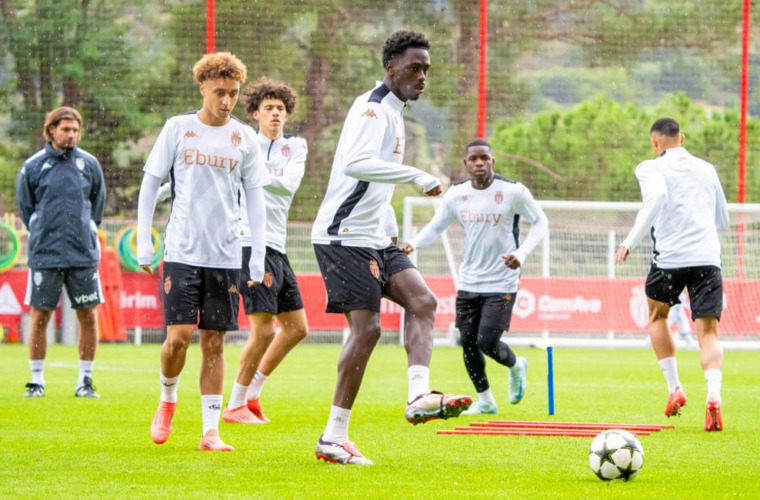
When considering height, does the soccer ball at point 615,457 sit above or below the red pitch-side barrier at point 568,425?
above

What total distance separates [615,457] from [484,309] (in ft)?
10.6

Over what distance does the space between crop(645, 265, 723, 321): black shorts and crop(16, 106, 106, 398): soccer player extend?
14.0ft

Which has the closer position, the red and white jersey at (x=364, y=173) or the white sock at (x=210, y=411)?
the red and white jersey at (x=364, y=173)

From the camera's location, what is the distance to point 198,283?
5.89m

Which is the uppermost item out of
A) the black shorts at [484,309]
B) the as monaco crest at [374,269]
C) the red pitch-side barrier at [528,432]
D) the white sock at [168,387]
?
the as monaco crest at [374,269]

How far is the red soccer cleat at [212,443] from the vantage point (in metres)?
5.91

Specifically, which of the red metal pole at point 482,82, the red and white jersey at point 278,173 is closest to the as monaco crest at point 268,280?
the red and white jersey at point 278,173

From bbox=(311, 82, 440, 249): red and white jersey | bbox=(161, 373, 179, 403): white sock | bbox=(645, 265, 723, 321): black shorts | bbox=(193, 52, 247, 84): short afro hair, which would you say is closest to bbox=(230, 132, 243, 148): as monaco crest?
bbox=(193, 52, 247, 84): short afro hair

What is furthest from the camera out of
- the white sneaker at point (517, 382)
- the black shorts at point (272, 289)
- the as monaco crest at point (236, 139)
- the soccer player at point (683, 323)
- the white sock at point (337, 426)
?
the soccer player at point (683, 323)

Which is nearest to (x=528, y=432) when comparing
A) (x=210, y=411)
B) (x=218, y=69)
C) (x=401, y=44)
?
(x=210, y=411)

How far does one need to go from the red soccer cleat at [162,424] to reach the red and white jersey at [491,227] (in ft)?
8.79

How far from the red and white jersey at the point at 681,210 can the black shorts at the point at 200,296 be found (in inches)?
116

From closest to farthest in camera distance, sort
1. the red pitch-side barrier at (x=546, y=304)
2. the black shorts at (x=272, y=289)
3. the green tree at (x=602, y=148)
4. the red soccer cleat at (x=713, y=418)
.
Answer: the red soccer cleat at (x=713, y=418)
the black shorts at (x=272, y=289)
the red pitch-side barrier at (x=546, y=304)
the green tree at (x=602, y=148)

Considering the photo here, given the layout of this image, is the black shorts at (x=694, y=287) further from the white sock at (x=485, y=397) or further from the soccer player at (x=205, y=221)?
the soccer player at (x=205, y=221)
